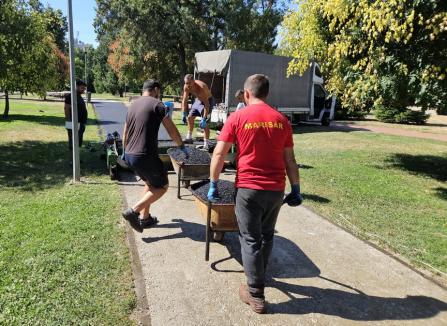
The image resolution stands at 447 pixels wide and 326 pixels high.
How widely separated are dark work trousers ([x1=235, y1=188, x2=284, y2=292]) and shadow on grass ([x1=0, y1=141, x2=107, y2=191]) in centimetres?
492

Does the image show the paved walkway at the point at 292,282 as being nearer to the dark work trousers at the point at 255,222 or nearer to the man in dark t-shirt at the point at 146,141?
the dark work trousers at the point at 255,222

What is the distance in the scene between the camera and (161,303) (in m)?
3.51

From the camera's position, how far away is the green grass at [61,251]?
3.34m

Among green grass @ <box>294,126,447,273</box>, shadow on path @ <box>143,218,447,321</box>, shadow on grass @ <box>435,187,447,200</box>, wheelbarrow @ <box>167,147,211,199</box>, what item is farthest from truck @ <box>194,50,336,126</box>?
shadow on path @ <box>143,218,447,321</box>

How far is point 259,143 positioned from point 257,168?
0.71 ft

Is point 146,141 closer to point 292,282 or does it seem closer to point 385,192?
point 292,282

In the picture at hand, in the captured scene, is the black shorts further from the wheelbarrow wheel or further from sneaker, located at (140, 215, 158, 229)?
the wheelbarrow wheel

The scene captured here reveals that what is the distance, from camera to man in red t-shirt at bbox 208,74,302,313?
328cm

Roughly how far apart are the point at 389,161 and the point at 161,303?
9931 mm

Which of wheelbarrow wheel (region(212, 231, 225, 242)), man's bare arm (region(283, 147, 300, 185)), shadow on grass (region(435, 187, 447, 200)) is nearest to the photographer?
man's bare arm (region(283, 147, 300, 185))

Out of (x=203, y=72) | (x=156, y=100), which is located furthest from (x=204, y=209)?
(x=203, y=72)

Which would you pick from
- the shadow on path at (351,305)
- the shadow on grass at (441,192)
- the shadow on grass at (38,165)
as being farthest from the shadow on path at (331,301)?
the shadow on grass at (441,192)

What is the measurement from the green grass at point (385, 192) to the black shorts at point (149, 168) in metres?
2.89

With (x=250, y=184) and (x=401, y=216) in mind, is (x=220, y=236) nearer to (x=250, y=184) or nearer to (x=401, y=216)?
(x=250, y=184)
